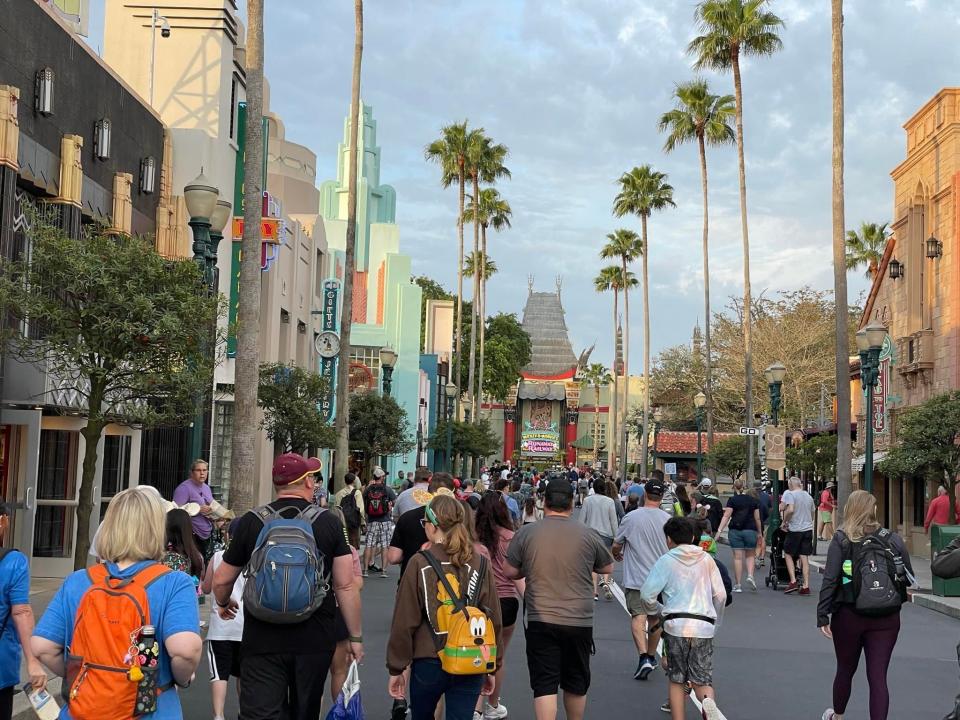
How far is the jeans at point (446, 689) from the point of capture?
6609 millimetres

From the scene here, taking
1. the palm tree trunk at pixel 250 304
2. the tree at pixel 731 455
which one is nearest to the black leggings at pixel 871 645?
the palm tree trunk at pixel 250 304

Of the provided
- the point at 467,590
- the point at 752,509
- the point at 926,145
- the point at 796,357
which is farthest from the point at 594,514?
the point at 796,357

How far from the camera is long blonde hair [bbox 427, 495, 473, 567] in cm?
675

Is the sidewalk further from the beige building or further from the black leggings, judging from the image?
the beige building

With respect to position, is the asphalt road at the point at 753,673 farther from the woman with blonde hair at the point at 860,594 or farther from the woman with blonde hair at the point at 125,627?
the woman with blonde hair at the point at 125,627

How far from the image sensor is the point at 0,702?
5945 mm

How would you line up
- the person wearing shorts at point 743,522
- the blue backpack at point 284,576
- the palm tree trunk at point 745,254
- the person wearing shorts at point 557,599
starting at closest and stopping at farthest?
the blue backpack at point 284,576 < the person wearing shorts at point 557,599 < the person wearing shorts at point 743,522 < the palm tree trunk at point 745,254

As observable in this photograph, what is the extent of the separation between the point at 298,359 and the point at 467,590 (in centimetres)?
3367

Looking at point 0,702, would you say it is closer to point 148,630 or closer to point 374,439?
point 148,630

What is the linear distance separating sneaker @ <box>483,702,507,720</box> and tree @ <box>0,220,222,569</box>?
5.16 metres

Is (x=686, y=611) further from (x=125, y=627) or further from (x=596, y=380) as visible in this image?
(x=596, y=380)

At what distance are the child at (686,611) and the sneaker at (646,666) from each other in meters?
2.58

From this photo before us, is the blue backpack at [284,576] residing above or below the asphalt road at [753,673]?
above

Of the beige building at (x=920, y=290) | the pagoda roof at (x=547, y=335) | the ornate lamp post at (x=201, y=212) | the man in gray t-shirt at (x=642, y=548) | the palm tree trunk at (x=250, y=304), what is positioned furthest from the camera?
the pagoda roof at (x=547, y=335)
